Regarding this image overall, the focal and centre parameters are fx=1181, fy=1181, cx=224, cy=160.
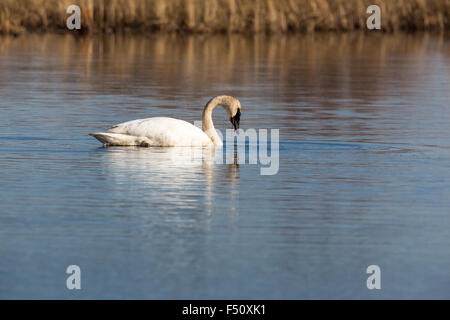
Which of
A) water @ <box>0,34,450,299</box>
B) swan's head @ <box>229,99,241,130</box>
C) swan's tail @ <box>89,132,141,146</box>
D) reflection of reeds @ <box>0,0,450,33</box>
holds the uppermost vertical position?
reflection of reeds @ <box>0,0,450,33</box>

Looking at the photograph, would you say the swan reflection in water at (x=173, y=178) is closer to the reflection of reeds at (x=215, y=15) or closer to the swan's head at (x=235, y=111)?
the swan's head at (x=235, y=111)

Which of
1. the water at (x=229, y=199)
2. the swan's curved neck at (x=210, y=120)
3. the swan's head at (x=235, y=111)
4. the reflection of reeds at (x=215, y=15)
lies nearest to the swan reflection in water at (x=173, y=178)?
the water at (x=229, y=199)

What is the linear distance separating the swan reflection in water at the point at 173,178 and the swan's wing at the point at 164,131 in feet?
0.29

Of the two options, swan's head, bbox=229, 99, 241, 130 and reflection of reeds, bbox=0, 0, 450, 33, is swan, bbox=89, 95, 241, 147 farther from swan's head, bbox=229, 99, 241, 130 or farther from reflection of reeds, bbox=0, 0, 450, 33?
reflection of reeds, bbox=0, 0, 450, 33

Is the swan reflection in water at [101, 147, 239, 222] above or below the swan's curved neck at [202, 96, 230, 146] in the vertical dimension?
below

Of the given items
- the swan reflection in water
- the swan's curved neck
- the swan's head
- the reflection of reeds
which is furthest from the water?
the reflection of reeds

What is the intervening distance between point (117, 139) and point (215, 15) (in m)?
26.8

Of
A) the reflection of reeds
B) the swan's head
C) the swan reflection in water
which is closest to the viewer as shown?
the swan reflection in water

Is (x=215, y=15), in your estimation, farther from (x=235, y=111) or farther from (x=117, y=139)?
(x=117, y=139)

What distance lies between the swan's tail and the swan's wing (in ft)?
0.19

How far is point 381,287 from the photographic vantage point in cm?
720

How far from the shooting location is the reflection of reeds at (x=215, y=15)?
127ft

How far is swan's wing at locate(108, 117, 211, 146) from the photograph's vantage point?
13.7 metres

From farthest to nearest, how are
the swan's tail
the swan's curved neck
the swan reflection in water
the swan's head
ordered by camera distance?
the swan's head → the swan's curved neck → the swan's tail → the swan reflection in water
